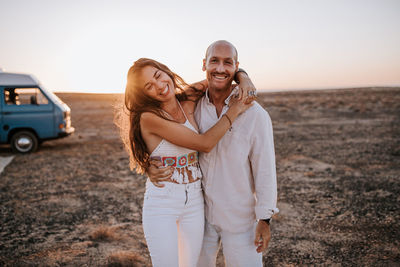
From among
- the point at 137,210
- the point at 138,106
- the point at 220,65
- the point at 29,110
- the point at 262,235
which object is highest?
the point at 220,65

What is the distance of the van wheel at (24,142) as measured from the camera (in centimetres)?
964

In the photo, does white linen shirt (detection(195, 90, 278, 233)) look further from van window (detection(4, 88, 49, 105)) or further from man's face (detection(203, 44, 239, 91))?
van window (detection(4, 88, 49, 105))

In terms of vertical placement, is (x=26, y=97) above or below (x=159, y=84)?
below

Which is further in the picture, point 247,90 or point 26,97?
point 26,97

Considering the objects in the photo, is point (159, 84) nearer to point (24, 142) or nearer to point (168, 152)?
point (168, 152)

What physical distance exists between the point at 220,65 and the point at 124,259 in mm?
2864

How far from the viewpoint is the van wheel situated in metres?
9.64

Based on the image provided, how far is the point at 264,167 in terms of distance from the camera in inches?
Result: 86.1

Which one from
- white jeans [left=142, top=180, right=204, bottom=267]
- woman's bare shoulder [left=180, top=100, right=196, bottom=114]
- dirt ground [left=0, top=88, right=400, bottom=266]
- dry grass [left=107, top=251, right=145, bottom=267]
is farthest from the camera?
dirt ground [left=0, top=88, right=400, bottom=266]

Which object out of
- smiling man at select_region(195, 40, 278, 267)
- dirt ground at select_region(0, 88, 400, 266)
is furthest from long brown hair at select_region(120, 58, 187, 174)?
dirt ground at select_region(0, 88, 400, 266)

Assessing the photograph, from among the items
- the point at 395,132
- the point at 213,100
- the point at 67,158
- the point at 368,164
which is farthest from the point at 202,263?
the point at 395,132

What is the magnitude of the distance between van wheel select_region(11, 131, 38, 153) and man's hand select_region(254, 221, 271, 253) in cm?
962

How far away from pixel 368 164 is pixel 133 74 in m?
7.82

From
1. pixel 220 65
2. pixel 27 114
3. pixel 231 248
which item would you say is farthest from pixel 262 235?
pixel 27 114
